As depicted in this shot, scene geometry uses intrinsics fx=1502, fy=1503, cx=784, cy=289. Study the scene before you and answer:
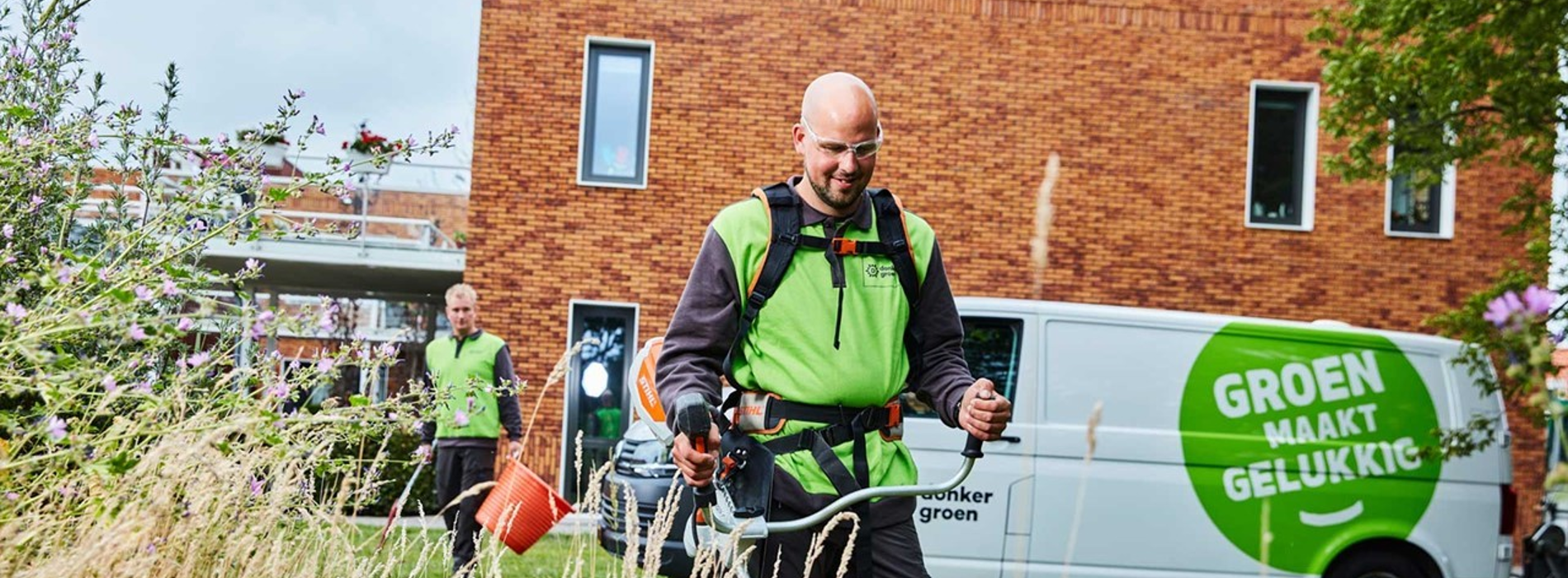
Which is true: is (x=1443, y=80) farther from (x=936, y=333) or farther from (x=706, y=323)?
(x=706, y=323)

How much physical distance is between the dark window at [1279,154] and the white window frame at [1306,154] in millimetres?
40

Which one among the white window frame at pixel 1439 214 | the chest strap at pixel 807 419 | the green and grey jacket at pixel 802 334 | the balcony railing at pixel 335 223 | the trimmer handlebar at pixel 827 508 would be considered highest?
the white window frame at pixel 1439 214

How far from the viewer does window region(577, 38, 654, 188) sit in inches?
603

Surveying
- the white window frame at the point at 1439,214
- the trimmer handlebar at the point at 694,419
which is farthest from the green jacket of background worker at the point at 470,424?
the white window frame at the point at 1439,214

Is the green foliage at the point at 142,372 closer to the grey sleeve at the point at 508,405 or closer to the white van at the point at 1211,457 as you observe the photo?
the grey sleeve at the point at 508,405

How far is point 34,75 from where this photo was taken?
12.5 feet

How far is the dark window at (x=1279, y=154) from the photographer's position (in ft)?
52.6

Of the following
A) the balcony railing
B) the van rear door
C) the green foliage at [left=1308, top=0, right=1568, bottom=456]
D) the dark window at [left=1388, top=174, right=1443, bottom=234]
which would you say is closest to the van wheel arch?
the green foliage at [left=1308, top=0, right=1568, bottom=456]

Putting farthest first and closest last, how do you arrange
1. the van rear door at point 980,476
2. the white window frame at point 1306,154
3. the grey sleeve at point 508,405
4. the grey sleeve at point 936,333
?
the white window frame at point 1306,154 → the grey sleeve at point 508,405 → the van rear door at point 980,476 → the grey sleeve at point 936,333

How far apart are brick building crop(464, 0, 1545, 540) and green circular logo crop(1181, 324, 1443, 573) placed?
6.88 m

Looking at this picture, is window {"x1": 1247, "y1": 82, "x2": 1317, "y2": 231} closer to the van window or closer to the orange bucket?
the van window

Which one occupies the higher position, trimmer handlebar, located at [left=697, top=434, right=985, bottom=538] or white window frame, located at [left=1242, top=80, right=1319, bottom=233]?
white window frame, located at [left=1242, top=80, right=1319, bottom=233]

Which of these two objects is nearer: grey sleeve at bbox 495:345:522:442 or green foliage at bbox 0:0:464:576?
green foliage at bbox 0:0:464:576

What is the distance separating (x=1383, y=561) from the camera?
8.17 metres
